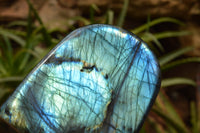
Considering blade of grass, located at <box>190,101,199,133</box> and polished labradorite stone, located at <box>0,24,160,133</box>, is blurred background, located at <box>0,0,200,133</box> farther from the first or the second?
polished labradorite stone, located at <box>0,24,160,133</box>

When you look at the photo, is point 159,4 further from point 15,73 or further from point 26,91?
point 26,91

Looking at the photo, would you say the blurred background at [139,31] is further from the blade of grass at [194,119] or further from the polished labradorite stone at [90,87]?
the polished labradorite stone at [90,87]

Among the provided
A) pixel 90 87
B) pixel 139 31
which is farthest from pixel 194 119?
pixel 90 87

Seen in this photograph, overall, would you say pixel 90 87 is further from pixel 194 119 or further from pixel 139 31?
pixel 194 119

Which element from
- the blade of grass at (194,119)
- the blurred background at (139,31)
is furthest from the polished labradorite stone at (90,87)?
the blade of grass at (194,119)

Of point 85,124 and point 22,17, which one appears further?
point 22,17

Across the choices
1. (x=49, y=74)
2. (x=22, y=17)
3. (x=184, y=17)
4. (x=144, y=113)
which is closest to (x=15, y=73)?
(x=22, y=17)
